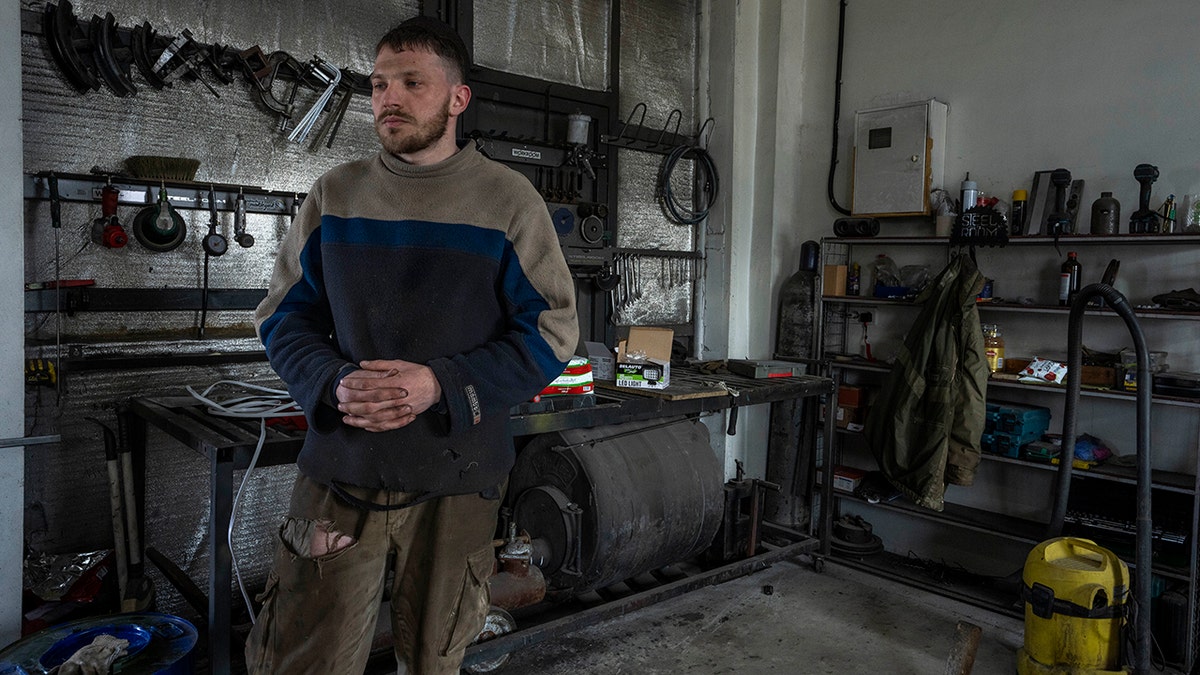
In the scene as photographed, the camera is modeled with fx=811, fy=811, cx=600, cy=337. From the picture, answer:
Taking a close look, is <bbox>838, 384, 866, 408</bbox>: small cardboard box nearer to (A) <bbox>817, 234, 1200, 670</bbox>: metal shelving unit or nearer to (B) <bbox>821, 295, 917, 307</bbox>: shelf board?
(A) <bbox>817, 234, 1200, 670</bbox>: metal shelving unit

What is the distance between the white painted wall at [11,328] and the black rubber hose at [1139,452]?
127 inches

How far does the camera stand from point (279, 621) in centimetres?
162

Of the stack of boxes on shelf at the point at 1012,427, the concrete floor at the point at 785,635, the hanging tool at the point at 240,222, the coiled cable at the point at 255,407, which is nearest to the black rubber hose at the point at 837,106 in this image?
the stack of boxes on shelf at the point at 1012,427

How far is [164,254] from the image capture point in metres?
2.68

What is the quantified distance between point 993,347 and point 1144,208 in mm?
769

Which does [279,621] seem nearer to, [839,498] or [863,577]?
[863,577]

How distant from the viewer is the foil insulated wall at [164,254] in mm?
2484

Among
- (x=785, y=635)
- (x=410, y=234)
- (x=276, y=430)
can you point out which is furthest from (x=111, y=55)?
(x=785, y=635)

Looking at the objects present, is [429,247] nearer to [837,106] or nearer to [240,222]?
[240,222]

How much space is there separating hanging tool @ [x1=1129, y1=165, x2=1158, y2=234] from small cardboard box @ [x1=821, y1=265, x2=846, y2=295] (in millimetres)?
1181

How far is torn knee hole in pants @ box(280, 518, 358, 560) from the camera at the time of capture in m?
1.60

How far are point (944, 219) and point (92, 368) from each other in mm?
3294

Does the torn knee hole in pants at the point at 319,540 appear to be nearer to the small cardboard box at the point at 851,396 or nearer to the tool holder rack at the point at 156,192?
the tool holder rack at the point at 156,192

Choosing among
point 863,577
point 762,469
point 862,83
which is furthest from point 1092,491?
point 862,83
